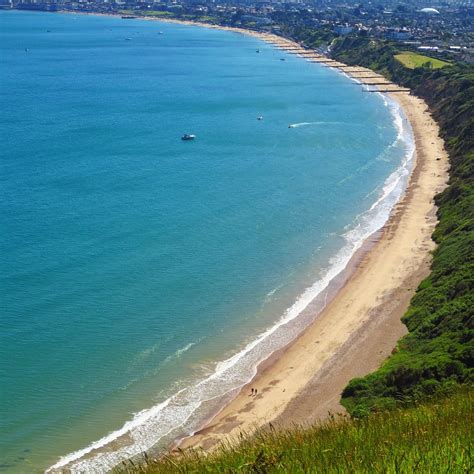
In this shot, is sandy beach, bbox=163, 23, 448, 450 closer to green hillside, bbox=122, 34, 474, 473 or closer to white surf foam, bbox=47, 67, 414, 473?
white surf foam, bbox=47, 67, 414, 473

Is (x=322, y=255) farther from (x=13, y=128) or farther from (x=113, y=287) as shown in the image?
(x=13, y=128)

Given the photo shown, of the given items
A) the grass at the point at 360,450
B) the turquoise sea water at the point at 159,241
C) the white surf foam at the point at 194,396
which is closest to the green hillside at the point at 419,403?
the grass at the point at 360,450

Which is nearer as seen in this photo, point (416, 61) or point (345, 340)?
point (345, 340)

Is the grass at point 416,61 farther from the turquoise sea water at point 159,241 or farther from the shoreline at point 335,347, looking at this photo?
the shoreline at point 335,347

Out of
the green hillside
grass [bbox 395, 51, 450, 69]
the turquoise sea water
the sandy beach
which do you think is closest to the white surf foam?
the turquoise sea water

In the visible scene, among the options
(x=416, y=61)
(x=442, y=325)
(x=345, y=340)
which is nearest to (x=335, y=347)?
(x=345, y=340)

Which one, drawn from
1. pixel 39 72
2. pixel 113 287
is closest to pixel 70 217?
pixel 113 287

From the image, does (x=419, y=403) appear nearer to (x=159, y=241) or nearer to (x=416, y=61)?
(x=159, y=241)
